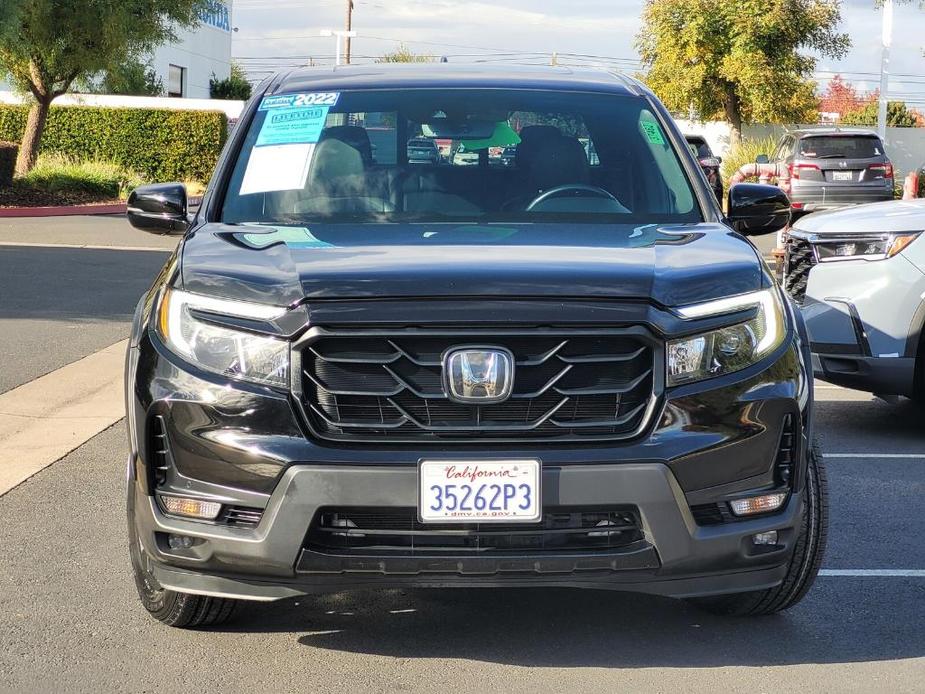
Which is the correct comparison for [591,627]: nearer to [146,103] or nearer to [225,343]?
[225,343]

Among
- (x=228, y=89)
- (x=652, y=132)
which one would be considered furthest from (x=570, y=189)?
(x=228, y=89)

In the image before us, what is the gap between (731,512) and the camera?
3.96 m

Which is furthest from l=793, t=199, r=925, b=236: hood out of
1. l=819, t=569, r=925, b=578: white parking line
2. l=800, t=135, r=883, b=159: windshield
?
l=800, t=135, r=883, b=159: windshield

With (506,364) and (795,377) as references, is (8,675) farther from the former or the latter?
(795,377)

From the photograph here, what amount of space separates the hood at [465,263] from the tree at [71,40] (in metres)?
24.4

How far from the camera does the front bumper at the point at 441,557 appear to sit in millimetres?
3773

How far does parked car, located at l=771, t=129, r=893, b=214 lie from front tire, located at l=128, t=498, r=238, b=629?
73.3 ft

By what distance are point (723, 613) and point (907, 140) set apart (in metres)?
39.9

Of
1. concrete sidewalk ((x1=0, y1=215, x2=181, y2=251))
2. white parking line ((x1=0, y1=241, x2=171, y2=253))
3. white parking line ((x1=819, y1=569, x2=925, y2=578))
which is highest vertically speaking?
white parking line ((x1=819, y1=569, x2=925, y2=578))

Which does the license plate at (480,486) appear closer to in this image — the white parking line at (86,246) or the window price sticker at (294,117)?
the window price sticker at (294,117)

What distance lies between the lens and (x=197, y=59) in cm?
5966

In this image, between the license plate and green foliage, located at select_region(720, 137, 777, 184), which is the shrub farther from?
the license plate

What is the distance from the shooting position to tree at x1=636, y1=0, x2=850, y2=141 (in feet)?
126

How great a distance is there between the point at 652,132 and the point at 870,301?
281 centimetres
